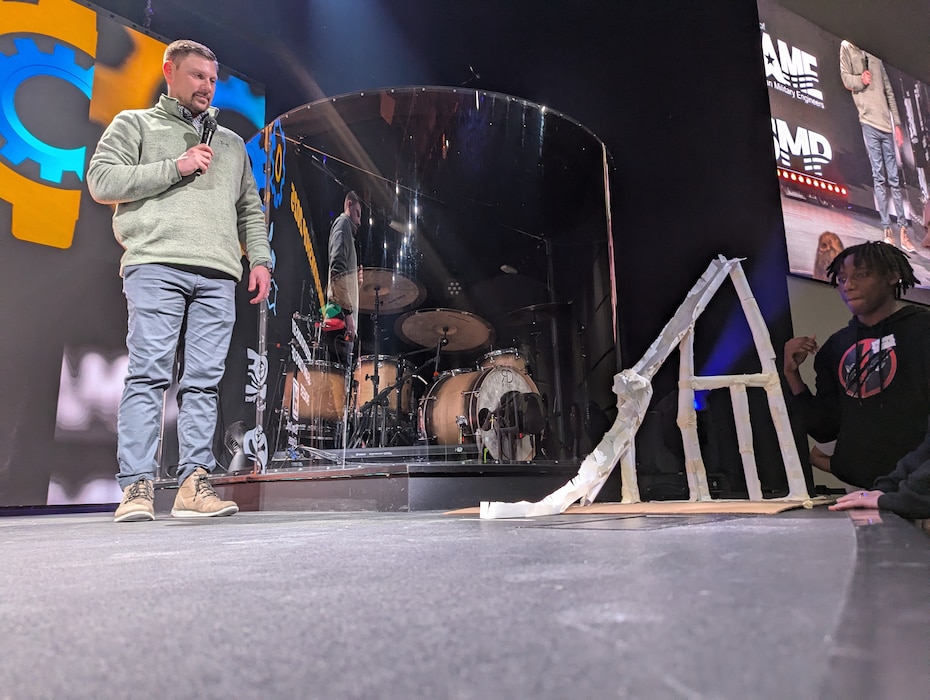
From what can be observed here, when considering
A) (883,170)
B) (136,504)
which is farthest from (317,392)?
(883,170)

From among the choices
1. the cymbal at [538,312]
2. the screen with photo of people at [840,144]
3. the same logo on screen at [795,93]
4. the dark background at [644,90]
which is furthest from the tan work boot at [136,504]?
the same logo on screen at [795,93]

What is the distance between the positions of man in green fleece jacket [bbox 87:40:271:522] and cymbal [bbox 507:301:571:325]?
0.83 meters

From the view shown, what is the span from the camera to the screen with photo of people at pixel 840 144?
9.54 feet

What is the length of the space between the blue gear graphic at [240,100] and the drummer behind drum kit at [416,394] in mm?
1855

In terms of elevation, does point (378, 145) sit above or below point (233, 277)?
above

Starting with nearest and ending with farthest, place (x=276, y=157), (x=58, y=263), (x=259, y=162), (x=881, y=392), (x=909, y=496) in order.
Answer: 1. (x=909, y=496)
2. (x=881, y=392)
3. (x=276, y=157)
4. (x=259, y=162)
5. (x=58, y=263)

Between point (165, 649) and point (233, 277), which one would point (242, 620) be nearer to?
point (165, 649)

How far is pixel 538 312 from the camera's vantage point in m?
2.12

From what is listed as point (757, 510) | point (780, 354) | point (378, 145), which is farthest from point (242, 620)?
point (780, 354)

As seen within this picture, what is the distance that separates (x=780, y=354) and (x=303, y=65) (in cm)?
273

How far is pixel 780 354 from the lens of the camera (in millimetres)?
2652

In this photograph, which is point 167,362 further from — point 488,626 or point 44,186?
point 44,186

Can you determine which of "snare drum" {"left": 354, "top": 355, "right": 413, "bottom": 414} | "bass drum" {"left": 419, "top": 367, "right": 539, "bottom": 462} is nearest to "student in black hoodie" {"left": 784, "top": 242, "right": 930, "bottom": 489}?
"bass drum" {"left": 419, "top": 367, "right": 539, "bottom": 462}

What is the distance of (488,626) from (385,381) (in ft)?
5.31
